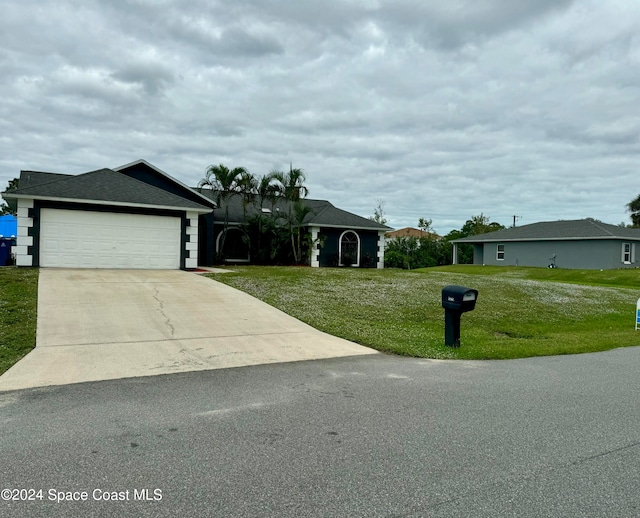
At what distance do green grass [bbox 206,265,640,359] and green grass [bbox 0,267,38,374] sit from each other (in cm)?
542

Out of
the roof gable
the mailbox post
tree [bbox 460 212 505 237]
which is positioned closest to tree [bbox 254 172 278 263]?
the roof gable

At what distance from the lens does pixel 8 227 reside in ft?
84.4

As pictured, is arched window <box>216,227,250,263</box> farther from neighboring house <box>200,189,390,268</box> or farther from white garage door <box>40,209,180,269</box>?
white garage door <box>40,209,180,269</box>

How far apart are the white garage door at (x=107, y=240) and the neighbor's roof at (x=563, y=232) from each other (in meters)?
28.9

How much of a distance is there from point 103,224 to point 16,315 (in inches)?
359

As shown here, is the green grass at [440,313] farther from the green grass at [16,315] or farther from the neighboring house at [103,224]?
the green grass at [16,315]

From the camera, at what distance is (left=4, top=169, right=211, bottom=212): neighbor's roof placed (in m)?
17.4

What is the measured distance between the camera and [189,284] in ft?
50.1

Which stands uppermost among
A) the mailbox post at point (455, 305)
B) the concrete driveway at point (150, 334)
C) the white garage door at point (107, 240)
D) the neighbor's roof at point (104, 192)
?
the neighbor's roof at point (104, 192)

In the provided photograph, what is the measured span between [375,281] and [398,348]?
1068 centimetres

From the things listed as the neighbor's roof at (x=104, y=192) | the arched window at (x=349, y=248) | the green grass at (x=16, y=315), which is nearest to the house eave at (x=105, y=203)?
the neighbor's roof at (x=104, y=192)

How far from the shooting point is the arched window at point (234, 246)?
27.0m

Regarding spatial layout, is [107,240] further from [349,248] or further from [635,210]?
[635,210]

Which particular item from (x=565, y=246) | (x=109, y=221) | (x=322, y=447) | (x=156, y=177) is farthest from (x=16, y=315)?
(x=565, y=246)
